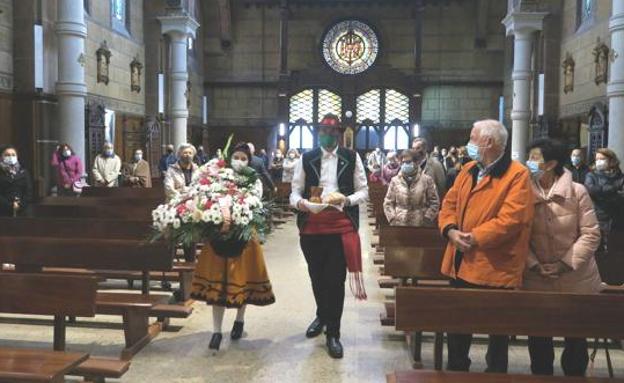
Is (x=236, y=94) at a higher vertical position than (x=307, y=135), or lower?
higher

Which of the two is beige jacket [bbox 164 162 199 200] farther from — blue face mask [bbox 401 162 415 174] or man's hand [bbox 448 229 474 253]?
man's hand [bbox 448 229 474 253]

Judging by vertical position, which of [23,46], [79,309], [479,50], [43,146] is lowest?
[79,309]

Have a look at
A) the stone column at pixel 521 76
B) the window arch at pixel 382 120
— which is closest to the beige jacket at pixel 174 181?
the stone column at pixel 521 76

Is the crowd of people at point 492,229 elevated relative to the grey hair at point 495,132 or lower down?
lower down

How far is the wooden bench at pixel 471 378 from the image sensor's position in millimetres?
3244

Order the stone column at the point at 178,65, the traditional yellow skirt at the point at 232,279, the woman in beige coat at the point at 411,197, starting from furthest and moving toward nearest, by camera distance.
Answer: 1. the stone column at the point at 178,65
2. the woman in beige coat at the point at 411,197
3. the traditional yellow skirt at the point at 232,279

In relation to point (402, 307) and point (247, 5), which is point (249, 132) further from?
point (402, 307)

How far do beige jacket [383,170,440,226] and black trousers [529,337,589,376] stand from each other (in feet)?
9.29

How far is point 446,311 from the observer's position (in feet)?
11.5

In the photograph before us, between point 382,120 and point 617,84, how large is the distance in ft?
49.4

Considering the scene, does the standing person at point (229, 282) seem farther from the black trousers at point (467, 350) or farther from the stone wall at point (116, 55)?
the stone wall at point (116, 55)

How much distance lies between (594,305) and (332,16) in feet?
84.5

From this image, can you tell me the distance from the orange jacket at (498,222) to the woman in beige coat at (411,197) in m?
2.80

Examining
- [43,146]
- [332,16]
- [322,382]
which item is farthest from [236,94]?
[322,382]
